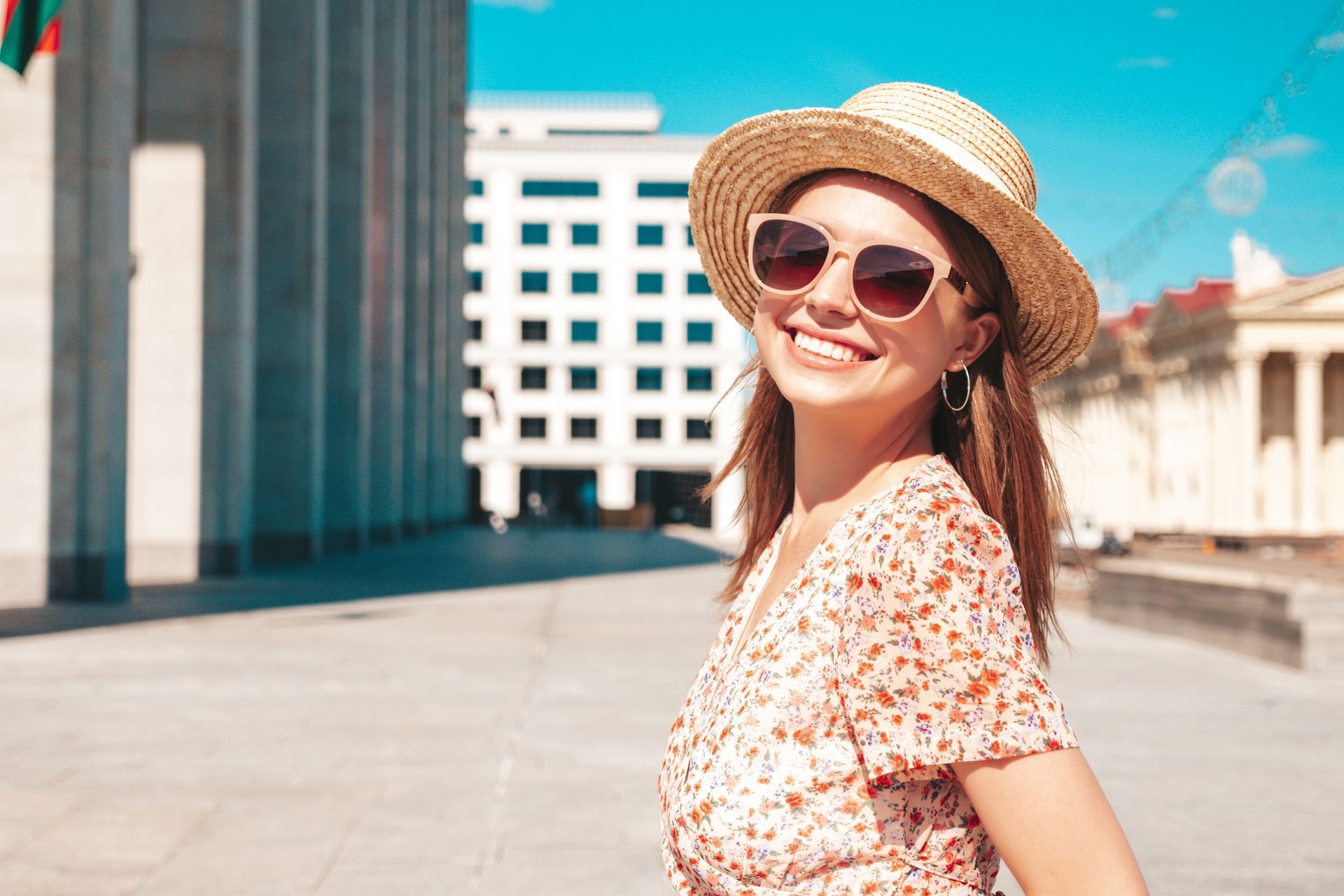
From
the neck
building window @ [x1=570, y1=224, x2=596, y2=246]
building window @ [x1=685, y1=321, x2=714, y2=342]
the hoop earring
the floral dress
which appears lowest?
the floral dress

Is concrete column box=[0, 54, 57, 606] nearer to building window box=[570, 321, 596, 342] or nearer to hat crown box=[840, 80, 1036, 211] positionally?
hat crown box=[840, 80, 1036, 211]

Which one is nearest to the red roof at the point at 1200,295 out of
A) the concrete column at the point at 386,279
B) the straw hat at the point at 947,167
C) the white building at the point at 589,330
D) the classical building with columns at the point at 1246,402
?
the classical building with columns at the point at 1246,402

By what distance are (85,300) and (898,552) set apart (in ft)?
51.1

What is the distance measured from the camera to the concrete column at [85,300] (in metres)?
15.2

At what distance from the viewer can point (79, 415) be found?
15344 millimetres

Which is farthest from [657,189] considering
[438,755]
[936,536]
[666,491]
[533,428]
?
[936,536]

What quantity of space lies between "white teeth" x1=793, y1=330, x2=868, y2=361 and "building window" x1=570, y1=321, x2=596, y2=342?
7430cm

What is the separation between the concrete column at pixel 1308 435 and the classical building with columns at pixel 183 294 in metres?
51.8

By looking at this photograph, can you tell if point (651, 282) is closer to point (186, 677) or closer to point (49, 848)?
point (186, 677)

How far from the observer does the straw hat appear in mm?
1746

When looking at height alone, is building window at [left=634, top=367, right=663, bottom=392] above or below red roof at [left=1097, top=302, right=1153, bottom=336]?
below

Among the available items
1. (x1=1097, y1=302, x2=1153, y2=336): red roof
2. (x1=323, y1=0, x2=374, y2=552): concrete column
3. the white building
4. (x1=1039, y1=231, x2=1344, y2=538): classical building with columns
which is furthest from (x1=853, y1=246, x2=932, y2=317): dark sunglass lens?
(x1=1097, y1=302, x2=1153, y2=336): red roof

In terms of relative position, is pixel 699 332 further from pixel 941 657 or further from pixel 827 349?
pixel 941 657

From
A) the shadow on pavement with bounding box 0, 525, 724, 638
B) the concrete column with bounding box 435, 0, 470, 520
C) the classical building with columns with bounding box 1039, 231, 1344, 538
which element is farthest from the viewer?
the classical building with columns with bounding box 1039, 231, 1344, 538
